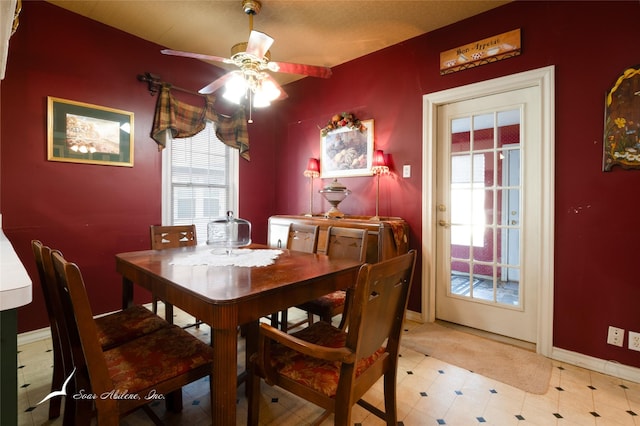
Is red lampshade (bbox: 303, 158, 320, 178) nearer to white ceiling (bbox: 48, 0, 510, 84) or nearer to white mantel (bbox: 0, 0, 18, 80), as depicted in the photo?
white ceiling (bbox: 48, 0, 510, 84)

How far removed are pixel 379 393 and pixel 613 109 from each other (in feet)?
7.91

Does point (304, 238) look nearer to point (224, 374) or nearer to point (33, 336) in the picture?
point (224, 374)

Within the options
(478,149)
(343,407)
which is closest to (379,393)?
(343,407)

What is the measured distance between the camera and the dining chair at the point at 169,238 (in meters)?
2.50

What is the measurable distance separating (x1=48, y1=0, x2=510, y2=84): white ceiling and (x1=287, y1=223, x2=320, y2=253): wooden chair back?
1.83 meters

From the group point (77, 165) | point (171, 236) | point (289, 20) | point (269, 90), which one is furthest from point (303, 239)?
point (77, 165)

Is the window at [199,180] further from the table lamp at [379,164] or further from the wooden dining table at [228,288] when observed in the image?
the table lamp at [379,164]

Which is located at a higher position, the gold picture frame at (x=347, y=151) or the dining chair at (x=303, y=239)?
the gold picture frame at (x=347, y=151)

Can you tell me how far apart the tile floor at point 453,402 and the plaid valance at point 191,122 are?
2.27m

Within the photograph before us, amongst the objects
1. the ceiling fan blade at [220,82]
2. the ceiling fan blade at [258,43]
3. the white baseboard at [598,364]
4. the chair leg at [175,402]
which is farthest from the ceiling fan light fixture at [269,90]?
the white baseboard at [598,364]

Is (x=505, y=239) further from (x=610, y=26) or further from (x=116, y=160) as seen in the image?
(x=116, y=160)

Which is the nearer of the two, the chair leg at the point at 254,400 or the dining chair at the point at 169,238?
the chair leg at the point at 254,400

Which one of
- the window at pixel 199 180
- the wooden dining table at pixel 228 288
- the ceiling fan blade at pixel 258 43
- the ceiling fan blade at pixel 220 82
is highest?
the ceiling fan blade at pixel 258 43

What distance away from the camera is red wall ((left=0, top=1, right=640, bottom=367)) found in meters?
2.12
